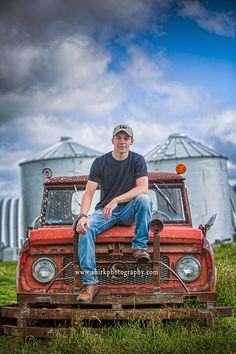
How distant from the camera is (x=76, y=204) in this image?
6.72 meters

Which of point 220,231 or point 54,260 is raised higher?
point 220,231

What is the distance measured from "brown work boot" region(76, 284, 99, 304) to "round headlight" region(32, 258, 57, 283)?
43 centimetres

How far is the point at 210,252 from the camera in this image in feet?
18.0

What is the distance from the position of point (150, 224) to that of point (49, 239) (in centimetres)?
90

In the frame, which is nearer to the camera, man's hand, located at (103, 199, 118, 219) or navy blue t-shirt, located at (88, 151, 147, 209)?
man's hand, located at (103, 199, 118, 219)

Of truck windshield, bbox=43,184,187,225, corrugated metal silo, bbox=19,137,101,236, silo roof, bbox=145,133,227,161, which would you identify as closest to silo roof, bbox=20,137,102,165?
corrugated metal silo, bbox=19,137,101,236

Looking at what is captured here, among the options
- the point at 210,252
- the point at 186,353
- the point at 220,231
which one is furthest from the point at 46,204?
the point at 220,231

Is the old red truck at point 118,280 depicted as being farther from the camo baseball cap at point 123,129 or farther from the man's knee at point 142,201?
the camo baseball cap at point 123,129

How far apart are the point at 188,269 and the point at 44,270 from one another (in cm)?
126

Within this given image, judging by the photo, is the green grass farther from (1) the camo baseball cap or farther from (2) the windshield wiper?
(1) the camo baseball cap

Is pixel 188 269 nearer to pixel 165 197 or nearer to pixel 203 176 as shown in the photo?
pixel 165 197

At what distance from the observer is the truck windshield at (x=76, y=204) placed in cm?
654

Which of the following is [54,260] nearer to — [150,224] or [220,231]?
[150,224]

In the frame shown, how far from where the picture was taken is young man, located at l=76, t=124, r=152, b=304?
531cm
